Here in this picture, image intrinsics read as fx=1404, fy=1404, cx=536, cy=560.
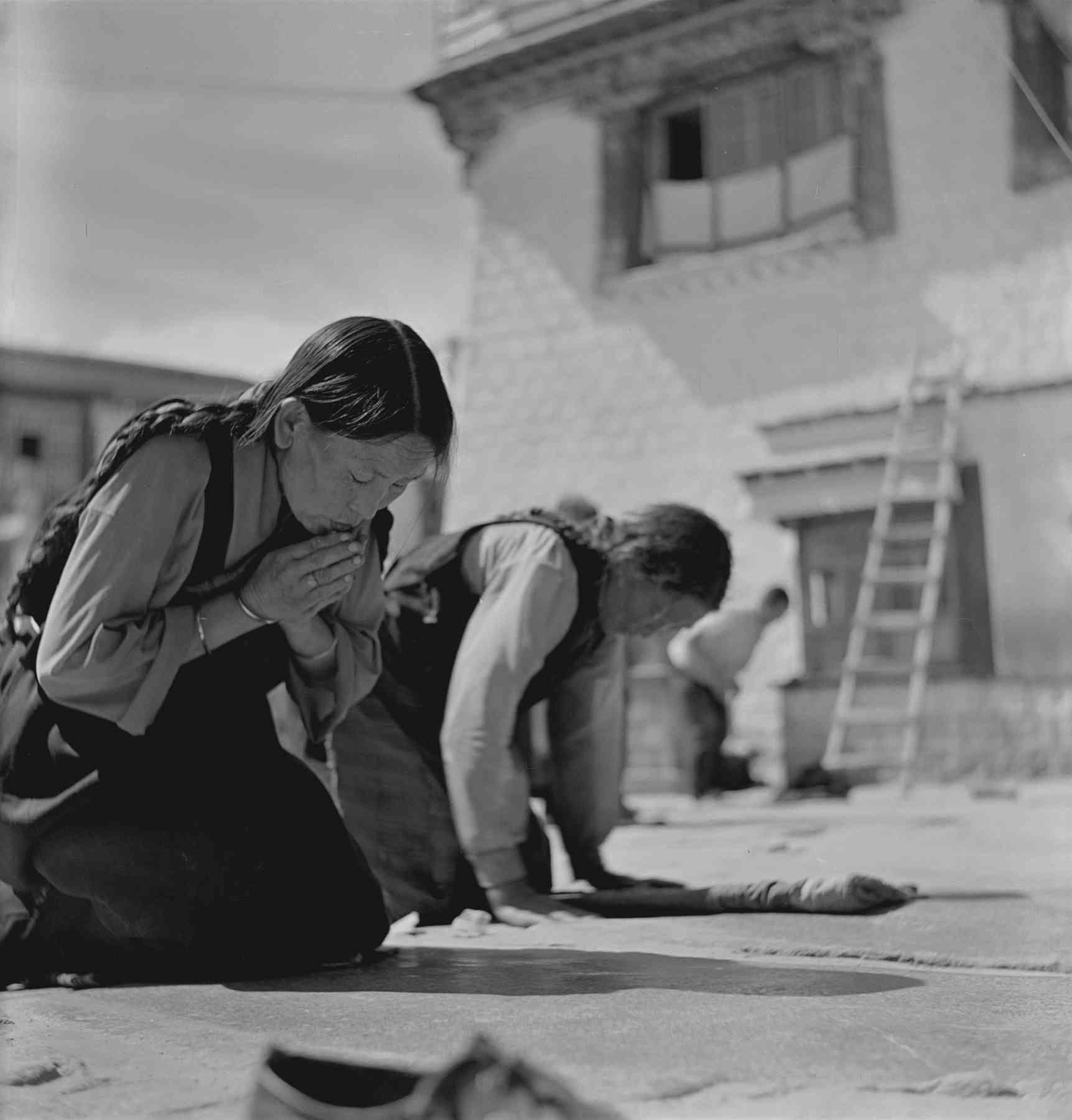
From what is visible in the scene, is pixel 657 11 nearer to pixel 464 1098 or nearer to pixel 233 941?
pixel 233 941

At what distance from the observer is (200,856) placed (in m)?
1.72

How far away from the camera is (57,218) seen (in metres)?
1.91

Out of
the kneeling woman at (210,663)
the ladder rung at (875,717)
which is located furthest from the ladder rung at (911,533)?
the kneeling woman at (210,663)

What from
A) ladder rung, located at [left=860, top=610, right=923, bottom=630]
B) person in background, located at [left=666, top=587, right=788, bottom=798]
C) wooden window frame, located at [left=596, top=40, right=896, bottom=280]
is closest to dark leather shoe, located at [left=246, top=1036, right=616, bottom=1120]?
person in background, located at [left=666, top=587, right=788, bottom=798]

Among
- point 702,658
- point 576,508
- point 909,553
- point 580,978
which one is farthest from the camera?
point 909,553

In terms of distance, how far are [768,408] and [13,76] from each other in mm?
7009

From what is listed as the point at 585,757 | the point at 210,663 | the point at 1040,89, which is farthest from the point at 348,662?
the point at 1040,89

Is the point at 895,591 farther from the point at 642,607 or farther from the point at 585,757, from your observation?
the point at 642,607

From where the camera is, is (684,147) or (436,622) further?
(684,147)

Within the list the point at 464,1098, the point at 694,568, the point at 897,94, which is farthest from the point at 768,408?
the point at 464,1098

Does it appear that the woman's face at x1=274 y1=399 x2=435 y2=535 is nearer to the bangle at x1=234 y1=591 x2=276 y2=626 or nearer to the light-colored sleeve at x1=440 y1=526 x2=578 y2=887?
the bangle at x1=234 y1=591 x2=276 y2=626

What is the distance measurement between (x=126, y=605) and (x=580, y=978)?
0.69 m

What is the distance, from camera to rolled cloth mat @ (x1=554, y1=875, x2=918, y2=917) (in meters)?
2.35

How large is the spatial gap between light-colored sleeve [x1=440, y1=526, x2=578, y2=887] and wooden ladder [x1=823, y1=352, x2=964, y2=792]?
517cm
